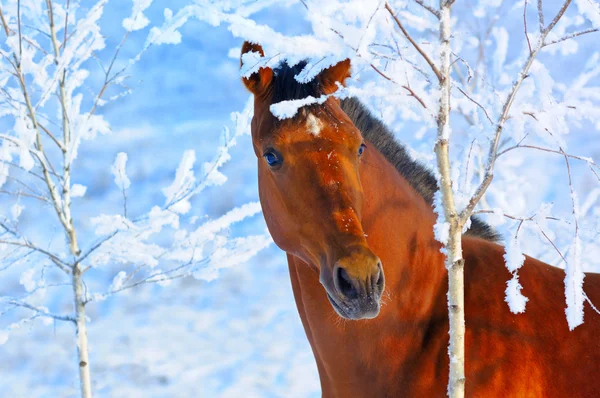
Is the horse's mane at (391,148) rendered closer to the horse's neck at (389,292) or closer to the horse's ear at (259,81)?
the horse's neck at (389,292)

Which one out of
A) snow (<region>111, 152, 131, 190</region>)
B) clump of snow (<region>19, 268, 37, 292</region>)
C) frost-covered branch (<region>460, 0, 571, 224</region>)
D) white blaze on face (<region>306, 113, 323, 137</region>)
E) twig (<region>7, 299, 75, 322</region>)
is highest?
snow (<region>111, 152, 131, 190</region>)

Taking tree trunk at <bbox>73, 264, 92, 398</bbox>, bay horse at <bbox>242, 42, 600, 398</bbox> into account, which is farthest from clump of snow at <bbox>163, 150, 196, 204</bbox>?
bay horse at <bbox>242, 42, 600, 398</bbox>

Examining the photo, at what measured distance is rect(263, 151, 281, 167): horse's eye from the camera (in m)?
A: 2.20

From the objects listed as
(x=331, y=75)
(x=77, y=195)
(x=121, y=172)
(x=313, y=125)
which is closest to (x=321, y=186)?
(x=313, y=125)

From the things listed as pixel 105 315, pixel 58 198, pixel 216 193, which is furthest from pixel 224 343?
pixel 58 198

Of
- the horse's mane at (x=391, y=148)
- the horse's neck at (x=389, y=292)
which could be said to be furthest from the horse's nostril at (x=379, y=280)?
the horse's mane at (x=391, y=148)

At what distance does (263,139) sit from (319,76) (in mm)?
336

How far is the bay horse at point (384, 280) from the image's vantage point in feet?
6.89

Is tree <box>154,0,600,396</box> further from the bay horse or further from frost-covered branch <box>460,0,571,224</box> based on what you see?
the bay horse

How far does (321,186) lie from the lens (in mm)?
2088

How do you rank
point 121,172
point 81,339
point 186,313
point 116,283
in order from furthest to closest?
point 186,313 → point 116,283 → point 81,339 → point 121,172

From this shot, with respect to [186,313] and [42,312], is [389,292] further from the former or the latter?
[186,313]

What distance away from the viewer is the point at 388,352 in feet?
7.30

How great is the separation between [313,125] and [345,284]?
1.97ft
